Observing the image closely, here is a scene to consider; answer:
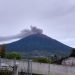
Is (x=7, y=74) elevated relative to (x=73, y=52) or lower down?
lower down

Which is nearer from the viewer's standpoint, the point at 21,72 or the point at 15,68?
the point at 15,68

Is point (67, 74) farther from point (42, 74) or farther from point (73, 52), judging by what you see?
point (73, 52)

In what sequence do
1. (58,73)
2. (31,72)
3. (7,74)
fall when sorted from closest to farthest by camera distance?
1. (7,74)
2. (31,72)
3. (58,73)

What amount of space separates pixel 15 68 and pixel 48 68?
501 centimetres

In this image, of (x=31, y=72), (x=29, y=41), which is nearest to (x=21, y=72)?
(x=31, y=72)

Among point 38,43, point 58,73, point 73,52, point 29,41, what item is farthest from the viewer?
point 38,43

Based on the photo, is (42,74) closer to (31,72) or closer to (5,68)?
(31,72)

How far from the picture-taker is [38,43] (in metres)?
118

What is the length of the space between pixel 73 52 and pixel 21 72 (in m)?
27.6

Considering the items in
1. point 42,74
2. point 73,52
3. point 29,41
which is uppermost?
point 29,41

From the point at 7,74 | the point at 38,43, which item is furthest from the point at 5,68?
the point at 38,43

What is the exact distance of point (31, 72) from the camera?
26.1 meters

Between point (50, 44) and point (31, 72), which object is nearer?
point (31, 72)

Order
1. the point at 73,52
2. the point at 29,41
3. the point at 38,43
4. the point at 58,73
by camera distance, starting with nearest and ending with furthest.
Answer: the point at 58,73 → the point at 73,52 → the point at 29,41 → the point at 38,43
